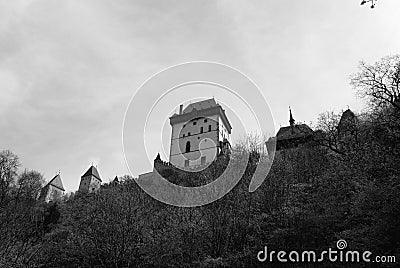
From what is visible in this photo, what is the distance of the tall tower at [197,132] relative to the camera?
52469 millimetres

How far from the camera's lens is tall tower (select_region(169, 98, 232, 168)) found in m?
52.5

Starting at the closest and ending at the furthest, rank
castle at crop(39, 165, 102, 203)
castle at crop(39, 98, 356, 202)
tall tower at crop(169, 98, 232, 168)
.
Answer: castle at crop(39, 98, 356, 202) → tall tower at crop(169, 98, 232, 168) → castle at crop(39, 165, 102, 203)

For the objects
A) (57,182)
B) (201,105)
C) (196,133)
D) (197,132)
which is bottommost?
(57,182)

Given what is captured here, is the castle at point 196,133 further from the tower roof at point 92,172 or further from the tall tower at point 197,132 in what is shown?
the tower roof at point 92,172

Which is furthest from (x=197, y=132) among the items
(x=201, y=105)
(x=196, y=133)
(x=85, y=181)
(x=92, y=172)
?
(x=85, y=181)

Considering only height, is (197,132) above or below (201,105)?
below

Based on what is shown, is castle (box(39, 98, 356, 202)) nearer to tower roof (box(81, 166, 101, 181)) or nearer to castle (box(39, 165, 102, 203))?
castle (box(39, 165, 102, 203))

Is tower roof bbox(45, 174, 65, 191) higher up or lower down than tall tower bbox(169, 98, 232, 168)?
lower down

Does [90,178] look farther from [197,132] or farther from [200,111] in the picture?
[200,111]

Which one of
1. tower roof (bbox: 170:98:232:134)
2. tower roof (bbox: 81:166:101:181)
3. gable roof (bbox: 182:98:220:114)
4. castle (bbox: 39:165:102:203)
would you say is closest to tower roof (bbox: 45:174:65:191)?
castle (bbox: 39:165:102:203)

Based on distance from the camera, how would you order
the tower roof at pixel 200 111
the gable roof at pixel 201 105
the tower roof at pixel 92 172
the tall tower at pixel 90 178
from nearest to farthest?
Result: the tower roof at pixel 200 111, the gable roof at pixel 201 105, the tall tower at pixel 90 178, the tower roof at pixel 92 172

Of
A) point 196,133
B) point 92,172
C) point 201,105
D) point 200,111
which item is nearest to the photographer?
point 200,111

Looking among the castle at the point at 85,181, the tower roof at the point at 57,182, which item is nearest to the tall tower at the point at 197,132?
the castle at the point at 85,181

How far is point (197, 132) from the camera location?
5734cm
